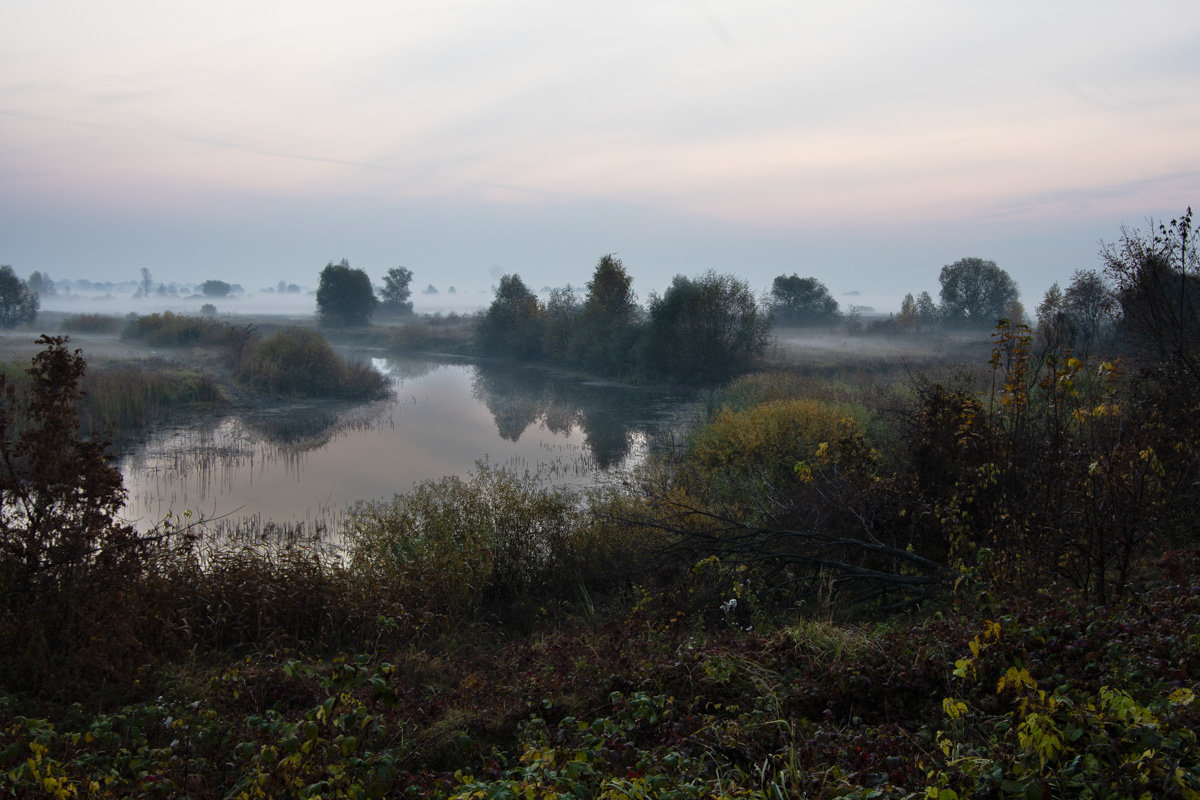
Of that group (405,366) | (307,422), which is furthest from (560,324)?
(307,422)

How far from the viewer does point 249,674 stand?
208 inches

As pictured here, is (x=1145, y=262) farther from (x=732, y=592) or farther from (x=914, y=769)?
(x=914, y=769)

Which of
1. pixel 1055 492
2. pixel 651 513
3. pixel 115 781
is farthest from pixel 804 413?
pixel 115 781

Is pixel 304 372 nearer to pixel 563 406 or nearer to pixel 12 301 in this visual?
pixel 563 406

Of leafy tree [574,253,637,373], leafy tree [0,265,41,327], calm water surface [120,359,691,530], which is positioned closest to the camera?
calm water surface [120,359,691,530]

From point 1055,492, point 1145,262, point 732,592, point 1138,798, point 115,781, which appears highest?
point 1145,262

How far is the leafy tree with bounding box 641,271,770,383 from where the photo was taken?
115 feet

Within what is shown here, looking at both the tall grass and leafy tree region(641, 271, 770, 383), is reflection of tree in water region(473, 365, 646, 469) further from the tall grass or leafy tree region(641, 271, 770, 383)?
the tall grass

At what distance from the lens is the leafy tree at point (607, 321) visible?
39.6 metres

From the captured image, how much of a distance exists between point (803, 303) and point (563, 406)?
41065 millimetres

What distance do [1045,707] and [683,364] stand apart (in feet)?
107

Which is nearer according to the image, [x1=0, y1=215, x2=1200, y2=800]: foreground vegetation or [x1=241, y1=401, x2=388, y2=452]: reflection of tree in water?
[x1=0, y1=215, x2=1200, y2=800]: foreground vegetation

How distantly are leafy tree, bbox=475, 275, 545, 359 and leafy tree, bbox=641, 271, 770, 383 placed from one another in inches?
526

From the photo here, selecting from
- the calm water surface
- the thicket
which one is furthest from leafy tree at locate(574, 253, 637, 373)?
the thicket
